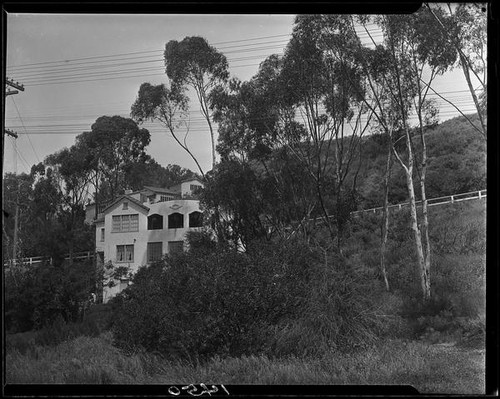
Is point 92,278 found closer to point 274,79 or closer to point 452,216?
point 274,79

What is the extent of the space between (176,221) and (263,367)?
1.83m

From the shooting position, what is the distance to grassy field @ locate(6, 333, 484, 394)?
18.9 feet

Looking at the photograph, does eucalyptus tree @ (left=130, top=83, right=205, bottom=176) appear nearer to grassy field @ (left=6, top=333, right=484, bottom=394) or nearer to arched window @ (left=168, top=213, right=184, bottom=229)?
arched window @ (left=168, top=213, right=184, bottom=229)

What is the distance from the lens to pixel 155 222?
6430 mm

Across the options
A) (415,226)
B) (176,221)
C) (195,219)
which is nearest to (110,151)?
(176,221)

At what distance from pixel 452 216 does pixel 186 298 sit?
3060mm

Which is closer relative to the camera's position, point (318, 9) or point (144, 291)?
point (318, 9)

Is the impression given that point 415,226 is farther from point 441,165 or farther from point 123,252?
point 123,252

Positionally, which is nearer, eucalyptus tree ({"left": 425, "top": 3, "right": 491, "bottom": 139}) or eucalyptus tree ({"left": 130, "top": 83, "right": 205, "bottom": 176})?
eucalyptus tree ({"left": 425, "top": 3, "right": 491, "bottom": 139})

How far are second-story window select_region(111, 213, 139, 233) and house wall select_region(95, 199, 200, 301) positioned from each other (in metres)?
0.03

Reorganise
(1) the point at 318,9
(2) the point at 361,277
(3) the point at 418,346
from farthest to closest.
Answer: (2) the point at 361,277
(3) the point at 418,346
(1) the point at 318,9

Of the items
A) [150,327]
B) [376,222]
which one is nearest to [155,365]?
[150,327]

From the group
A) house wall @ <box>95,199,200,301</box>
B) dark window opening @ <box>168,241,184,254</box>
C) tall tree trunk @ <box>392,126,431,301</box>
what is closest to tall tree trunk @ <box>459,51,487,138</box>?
tall tree trunk @ <box>392,126,431,301</box>

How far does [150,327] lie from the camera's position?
259 inches
